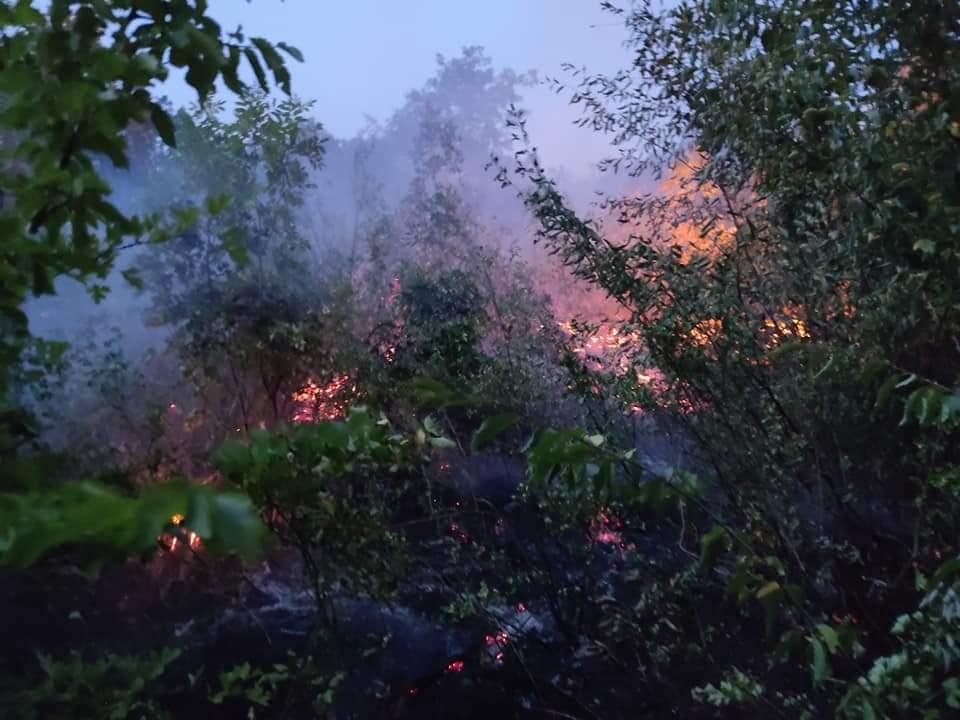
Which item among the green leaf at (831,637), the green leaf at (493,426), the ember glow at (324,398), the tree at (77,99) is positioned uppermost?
the tree at (77,99)

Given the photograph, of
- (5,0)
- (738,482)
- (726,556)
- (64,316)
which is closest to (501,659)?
(726,556)

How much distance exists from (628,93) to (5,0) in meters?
2.10

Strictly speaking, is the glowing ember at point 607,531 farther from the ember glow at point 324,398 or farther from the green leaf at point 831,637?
the green leaf at point 831,637

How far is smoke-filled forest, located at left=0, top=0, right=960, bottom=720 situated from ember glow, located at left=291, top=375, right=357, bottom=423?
0.03 meters

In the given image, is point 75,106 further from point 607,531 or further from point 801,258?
point 607,531

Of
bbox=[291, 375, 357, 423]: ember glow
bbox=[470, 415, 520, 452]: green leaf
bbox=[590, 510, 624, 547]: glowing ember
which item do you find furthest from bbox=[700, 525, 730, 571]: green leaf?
bbox=[291, 375, 357, 423]: ember glow

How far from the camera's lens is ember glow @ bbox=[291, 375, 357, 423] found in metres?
4.05

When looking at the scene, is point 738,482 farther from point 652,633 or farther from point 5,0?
point 5,0

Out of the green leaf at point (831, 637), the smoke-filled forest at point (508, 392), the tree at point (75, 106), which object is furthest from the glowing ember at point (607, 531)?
the tree at point (75, 106)

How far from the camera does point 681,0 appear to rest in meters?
2.66

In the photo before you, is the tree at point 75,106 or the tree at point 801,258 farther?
the tree at point 801,258

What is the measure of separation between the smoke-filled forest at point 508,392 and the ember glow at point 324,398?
0.09 feet

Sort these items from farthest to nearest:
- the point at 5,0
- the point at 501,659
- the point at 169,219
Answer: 1. the point at 169,219
2. the point at 501,659
3. the point at 5,0

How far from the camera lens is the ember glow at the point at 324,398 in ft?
13.3
